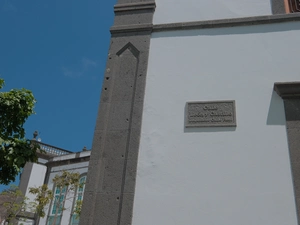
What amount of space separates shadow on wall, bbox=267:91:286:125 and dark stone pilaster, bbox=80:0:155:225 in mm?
1844

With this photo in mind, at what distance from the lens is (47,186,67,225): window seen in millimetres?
21903

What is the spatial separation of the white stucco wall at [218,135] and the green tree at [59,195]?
1487 cm

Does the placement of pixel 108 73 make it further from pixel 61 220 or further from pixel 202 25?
pixel 61 220

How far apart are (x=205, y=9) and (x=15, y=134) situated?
225 inches

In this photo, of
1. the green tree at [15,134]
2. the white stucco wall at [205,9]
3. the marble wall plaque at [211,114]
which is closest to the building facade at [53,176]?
the green tree at [15,134]

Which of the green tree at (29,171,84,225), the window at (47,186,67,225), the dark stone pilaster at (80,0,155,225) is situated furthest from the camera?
the window at (47,186,67,225)

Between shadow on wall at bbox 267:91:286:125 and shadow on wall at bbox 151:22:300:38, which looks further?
shadow on wall at bbox 151:22:300:38

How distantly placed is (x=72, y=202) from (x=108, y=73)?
18435 millimetres

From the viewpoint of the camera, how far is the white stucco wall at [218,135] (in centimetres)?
419

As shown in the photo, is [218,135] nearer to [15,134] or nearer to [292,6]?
[292,6]

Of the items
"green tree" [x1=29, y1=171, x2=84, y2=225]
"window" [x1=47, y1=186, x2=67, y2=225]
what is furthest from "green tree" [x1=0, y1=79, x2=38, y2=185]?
"window" [x1=47, y1=186, x2=67, y2=225]

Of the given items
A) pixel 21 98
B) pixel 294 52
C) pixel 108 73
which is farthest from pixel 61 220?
pixel 294 52

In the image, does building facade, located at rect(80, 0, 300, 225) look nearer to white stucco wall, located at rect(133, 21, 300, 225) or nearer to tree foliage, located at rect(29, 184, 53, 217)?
white stucco wall, located at rect(133, 21, 300, 225)

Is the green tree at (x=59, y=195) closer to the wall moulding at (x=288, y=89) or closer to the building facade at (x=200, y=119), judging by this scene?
the building facade at (x=200, y=119)
